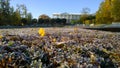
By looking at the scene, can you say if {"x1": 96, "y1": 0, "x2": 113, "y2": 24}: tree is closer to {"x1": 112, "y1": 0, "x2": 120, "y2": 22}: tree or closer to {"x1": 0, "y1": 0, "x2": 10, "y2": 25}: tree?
{"x1": 112, "y1": 0, "x2": 120, "y2": 22}: tree

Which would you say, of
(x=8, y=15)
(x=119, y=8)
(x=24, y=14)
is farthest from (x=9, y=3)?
(x=119, y=8)

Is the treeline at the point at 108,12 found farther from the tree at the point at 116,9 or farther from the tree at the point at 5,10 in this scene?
the tree at the point at 5,10

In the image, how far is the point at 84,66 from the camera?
19.7 feet

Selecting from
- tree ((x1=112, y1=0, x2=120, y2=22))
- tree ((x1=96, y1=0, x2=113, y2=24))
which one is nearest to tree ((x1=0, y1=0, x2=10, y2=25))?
tree ((x1=96, y1=0, x2=113, y2=24))

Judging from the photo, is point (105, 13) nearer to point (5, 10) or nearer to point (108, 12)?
point (108, 12)

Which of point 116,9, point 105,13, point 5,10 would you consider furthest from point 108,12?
point 5,10

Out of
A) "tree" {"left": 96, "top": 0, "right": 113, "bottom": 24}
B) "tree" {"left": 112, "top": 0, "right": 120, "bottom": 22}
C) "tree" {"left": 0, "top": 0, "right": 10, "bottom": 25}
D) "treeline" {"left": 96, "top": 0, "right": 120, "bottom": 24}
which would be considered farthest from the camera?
"tree" {"left": 0, "top": 0, "right": 10, "bottom": 25}

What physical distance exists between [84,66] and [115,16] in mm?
42003

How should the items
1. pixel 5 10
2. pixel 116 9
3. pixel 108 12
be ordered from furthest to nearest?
pixel 5 10 → pixel 108 12 → pixel 116 9

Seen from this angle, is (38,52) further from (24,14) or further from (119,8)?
(24,14)

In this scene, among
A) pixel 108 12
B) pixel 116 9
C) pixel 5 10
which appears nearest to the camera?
pixel 116 9

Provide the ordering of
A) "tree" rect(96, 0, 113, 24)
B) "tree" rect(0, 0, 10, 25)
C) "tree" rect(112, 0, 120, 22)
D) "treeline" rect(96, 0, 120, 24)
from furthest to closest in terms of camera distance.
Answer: "tree" rect(0, 0, 10, 25)
"tree" rect(96, 0, 113, 24)
"treeline" rect(96, 0, 120, 24)
"tree" rect(112, 0, 120, 22)

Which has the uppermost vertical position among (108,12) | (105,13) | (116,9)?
(116,9)

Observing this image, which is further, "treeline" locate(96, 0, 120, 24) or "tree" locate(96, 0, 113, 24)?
"tree" locate(96, 0, 113, 24)
